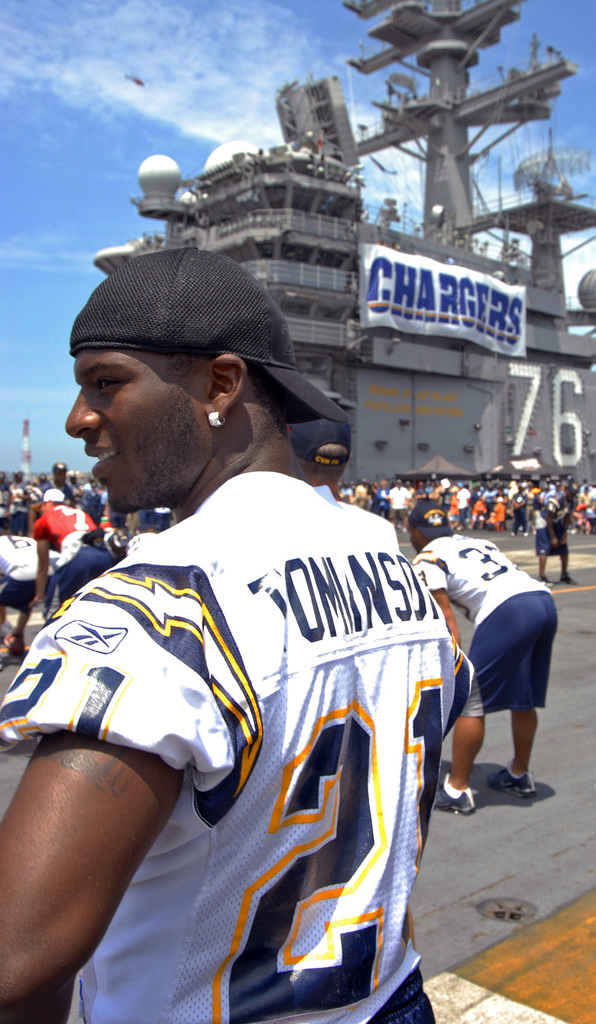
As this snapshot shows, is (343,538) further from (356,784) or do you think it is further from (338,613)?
(356,784)

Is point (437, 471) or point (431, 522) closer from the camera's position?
point (431, 522)

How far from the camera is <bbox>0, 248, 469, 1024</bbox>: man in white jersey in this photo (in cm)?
79

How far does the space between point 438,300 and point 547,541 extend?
875 inches

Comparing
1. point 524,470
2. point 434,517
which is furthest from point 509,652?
point 524,470

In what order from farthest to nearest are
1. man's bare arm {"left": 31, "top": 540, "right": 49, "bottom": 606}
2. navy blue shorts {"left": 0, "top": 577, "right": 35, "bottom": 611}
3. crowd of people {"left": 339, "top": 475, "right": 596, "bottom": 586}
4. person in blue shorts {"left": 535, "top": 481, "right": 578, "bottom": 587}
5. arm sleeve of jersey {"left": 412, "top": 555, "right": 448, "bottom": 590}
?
crowd of people {"left": 339, "top": 475, "right": 596, "bottom": 586} → person in blue shorts {"left": 535, "top": 481, "right": 578, "bottom": 587} → navy blue shorts {"left": 0, "top": 577, "right": 35, "bottom": 611} → man's bare arm {"left": 31, "top": 540, "right": 49, "bottom": 606} → arm sleeve of jersey {"left": 412, "top": 555, "right": 448, "bottom": 590}

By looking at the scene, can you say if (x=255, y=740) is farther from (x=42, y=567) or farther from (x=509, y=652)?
(x=42, y=567)

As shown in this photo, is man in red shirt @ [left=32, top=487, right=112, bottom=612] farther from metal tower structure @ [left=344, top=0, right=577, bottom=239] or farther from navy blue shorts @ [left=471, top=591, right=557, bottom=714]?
metal tower structure @ [left=344, top=0, right=577, bottom=239]

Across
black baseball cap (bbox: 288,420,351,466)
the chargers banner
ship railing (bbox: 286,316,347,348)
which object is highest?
the chargers banner

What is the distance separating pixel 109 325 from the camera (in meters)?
1.09

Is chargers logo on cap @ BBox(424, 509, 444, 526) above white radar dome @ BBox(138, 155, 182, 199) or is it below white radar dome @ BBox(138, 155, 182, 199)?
below

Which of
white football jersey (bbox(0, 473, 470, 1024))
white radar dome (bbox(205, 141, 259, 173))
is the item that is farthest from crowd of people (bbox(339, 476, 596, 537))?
white football jersey (bbox(0, 473, 470, 1024))

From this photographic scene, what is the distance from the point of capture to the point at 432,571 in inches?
179

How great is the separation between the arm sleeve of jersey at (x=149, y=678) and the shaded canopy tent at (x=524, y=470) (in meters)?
31.4

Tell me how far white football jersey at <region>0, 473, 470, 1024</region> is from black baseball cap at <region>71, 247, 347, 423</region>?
22 cm
